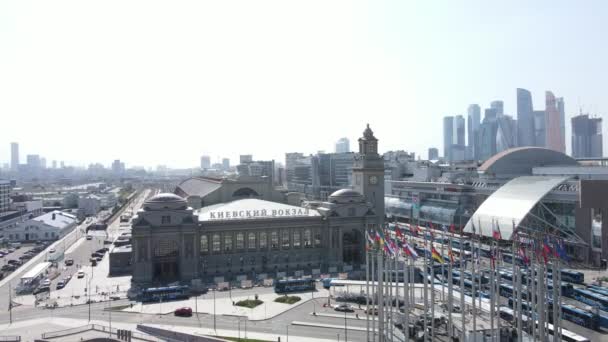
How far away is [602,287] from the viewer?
6844 cm

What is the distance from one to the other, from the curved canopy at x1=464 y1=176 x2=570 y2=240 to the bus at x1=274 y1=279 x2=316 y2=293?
35713 mm

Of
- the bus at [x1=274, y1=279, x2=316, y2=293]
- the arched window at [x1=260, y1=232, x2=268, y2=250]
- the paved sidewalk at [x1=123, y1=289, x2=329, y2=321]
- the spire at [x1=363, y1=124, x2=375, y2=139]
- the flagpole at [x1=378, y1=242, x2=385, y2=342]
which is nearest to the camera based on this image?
the flagpole at [x1=378, y1=242, x2=385, y2=342]

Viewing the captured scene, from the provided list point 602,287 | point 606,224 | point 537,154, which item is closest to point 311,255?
point 602,287

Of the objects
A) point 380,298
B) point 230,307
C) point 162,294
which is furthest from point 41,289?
point 380,298

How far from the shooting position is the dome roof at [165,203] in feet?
262

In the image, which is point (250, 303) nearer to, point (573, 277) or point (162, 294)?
point (162, 294)

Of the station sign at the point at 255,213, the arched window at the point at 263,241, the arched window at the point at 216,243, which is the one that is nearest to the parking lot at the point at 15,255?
the arched window at the point at 216,243

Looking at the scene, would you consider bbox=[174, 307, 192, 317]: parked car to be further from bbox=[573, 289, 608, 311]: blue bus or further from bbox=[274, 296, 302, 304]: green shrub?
bbox=[573, 289, 608, 311]: blue bus

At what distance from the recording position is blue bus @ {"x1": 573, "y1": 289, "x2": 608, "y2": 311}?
60.7m

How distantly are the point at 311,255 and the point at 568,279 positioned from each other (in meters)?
40.8

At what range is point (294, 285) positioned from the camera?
238 ft

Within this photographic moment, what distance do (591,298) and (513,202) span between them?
3714cm

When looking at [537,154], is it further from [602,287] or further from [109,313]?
[109,313]

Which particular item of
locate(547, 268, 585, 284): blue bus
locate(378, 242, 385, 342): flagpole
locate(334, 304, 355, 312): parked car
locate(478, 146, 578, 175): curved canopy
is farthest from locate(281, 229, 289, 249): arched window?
locate(478, 146, 578, 175): curved canopy
